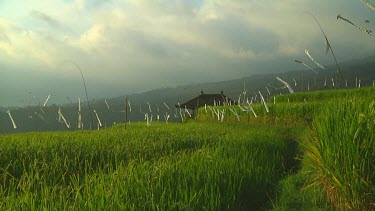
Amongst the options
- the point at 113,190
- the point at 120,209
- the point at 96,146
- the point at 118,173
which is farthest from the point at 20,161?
the point at 120,209

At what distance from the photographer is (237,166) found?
8977 millimetres

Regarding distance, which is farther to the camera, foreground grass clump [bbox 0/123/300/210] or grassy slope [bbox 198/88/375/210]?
grassy slope [bbox 198/88/375/210]

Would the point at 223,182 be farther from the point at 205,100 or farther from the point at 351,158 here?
the point at 205,100

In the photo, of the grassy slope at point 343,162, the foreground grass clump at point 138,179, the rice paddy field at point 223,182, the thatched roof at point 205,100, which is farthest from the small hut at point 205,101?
the grassy slope at point 343,162

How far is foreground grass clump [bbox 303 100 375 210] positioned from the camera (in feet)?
22.1

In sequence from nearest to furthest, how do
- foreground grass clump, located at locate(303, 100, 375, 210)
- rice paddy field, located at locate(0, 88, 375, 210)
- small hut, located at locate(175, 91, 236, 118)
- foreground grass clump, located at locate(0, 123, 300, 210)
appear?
1. foreground grass clump, located at locate(0, 123, 300, 210)
2. rice paddy field, located at locate(0, 88, 375, 210)
3. foreground grass clump, located at locate(303, 100, 375, 210)
4. small hut, located at locate(175, 91, 236, 118)

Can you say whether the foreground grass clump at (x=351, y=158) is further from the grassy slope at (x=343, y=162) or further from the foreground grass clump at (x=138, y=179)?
the foreground grass clump at (x=138, y=179)

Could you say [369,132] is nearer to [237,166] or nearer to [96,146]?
[237,166]

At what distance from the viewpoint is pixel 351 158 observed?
682cm

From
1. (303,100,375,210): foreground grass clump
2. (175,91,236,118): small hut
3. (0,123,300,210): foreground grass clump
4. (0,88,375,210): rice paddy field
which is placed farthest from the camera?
(175,91,236,118): small hut

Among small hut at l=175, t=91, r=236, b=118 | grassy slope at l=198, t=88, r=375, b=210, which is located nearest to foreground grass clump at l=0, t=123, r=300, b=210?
grassy slope at l=198, t=88, r=375, b=210

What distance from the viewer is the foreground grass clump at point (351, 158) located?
672 cm

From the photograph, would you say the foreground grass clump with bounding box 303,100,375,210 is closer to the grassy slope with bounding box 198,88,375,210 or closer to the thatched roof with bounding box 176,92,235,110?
the grassy slope with bounding box 198,88,375,210

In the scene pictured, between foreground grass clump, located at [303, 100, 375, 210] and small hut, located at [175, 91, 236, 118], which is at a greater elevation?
small hut, located at [175, 91, 236, 118]
